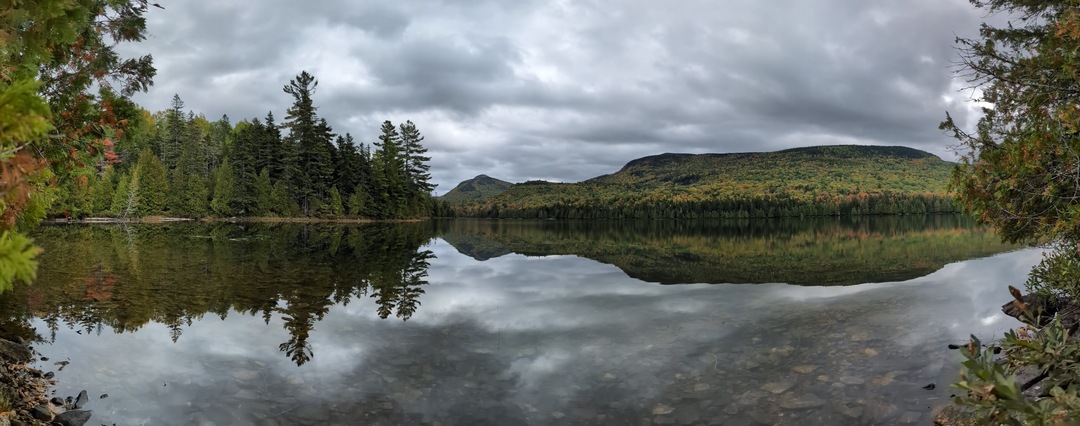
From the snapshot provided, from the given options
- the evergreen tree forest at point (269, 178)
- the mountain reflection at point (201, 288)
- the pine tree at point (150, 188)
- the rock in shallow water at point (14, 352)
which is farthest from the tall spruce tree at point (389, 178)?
the rock in shallow water at point (14, 352)

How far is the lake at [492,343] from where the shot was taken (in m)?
7.22

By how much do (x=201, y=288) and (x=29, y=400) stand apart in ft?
32.3

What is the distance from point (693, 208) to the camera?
477 ft

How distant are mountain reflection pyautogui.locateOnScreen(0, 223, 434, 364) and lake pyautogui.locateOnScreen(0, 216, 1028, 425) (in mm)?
102

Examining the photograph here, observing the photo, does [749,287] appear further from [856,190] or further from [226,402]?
[856,190]

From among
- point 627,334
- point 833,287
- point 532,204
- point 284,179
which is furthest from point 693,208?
point 627,334

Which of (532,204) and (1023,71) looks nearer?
(1023,71)

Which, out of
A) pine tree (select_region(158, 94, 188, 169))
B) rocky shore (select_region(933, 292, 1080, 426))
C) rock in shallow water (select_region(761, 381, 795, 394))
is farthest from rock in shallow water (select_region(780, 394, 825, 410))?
pine tree (select_region(158, 94, 188, 169))

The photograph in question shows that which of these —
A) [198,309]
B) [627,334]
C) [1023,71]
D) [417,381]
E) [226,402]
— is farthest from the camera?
[198,309]

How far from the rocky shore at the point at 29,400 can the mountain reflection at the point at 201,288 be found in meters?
2.40

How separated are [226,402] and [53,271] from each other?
17316mm

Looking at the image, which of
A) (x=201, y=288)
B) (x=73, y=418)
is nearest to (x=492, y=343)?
(x=73, y=418)

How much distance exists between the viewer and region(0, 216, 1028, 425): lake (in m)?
7.22

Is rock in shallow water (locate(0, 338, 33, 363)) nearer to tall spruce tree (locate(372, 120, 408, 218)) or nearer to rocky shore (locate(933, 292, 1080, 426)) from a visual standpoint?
rocky shore (locate(933, 292, 1080, 426))
